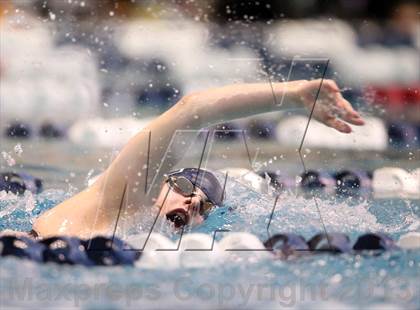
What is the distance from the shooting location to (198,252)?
2.43 m

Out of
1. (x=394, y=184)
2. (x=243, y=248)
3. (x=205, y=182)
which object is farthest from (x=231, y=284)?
(x=394, y=184)

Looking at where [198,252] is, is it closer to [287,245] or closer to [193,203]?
[287,245]

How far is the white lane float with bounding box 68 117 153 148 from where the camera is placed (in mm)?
6555

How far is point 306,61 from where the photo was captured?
8008mm

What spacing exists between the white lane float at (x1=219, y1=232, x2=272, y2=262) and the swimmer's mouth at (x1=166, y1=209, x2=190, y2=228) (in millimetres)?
284

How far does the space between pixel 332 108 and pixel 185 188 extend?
676 mm

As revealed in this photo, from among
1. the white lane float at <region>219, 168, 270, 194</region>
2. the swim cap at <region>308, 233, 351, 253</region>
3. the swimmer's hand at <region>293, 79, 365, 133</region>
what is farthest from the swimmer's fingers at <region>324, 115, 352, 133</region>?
the white lane float at <region>219, 168, 270, 194</region>

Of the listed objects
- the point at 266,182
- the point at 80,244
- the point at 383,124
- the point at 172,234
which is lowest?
the point at 383,124

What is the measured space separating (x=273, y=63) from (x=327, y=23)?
656 millimetres

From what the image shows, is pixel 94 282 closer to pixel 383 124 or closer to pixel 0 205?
pixel 0 205

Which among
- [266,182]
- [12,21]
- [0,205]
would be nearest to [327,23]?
[12,21]

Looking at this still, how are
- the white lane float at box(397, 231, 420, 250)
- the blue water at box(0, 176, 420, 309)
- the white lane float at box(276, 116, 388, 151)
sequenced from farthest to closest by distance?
the white lane float at box(276, 116, 388, 151)
the white lane float at box(397, 231, 420, 250)
the blue water at box(0, 176, 420, 309)
